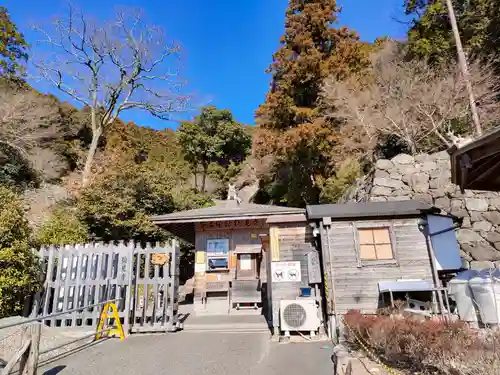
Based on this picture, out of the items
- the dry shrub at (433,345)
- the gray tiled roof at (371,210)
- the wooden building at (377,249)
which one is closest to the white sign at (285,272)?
the wooden building at (377,249)

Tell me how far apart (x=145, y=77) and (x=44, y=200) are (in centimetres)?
1098

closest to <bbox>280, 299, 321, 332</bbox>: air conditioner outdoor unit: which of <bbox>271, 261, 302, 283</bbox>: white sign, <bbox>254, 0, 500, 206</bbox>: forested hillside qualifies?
<bbox>271, 261, 302, 283</bbox>: white sign

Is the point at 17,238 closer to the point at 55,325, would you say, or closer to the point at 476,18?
the point at 55,325

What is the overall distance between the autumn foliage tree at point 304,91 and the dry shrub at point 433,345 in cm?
1276

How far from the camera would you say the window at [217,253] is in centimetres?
1124

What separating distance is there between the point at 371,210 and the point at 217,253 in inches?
242

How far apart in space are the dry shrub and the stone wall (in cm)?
635

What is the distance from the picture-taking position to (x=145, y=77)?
2142 centimetres

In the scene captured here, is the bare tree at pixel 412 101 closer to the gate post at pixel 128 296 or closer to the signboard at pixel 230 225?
the signboard at pixel 230 225

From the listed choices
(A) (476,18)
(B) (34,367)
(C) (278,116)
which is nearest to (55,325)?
(B) (34,367)

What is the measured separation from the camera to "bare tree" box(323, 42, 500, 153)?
1376 centimetres

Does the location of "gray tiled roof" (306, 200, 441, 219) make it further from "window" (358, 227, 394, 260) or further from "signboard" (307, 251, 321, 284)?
"signboard" (307, 251, 321, 284)

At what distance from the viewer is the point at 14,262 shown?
21.8 feet

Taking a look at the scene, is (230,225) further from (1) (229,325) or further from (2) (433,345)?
(2) (433,345)
